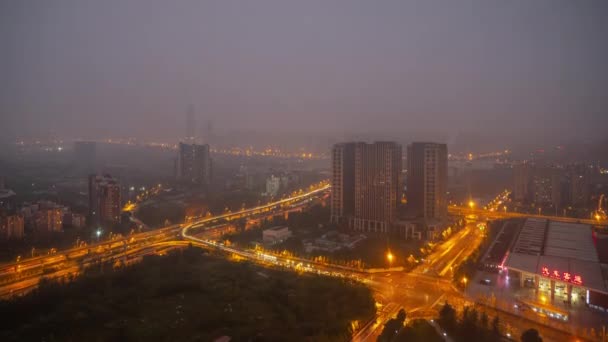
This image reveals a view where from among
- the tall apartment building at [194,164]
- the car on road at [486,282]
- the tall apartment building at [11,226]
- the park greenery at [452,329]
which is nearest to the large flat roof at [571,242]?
the car on road at [486,282]

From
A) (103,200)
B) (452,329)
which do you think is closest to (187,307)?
(452,329)

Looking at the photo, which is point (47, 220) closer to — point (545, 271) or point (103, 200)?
point (103, 200)

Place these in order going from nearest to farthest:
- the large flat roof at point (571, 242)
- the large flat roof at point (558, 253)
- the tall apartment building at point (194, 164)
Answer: the large flat roof at point (558, 253)
the large flat roof at point (571, 242)
the tall apartment building at point (194, 164)

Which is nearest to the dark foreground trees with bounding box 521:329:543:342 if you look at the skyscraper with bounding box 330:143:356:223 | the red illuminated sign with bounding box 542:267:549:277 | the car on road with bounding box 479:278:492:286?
the red illuminated sign with bounding box 542:267:549:277

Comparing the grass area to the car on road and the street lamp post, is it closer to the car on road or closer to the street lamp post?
the street lamp post

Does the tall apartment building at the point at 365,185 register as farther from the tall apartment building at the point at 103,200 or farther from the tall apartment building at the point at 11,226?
the tall apartment building at the point at 11,226

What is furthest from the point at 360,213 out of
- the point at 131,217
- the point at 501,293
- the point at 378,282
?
the point at 131,217
